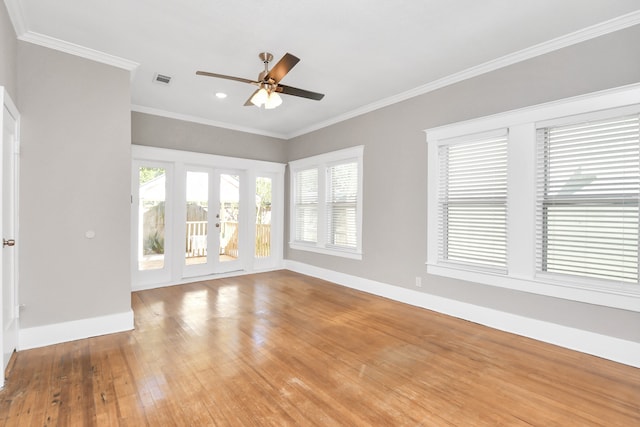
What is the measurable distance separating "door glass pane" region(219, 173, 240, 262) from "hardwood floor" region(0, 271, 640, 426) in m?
2.29

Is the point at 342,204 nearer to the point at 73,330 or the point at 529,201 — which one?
the point at 529,201

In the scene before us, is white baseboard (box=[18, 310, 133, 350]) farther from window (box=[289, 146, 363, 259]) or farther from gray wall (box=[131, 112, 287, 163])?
window (box=[289, 146, 363, 259])

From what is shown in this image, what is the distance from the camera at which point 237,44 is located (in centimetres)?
302

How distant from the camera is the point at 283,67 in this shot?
2717 mm

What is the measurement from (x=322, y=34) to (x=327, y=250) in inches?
140

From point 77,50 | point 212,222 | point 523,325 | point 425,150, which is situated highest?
point 77,50

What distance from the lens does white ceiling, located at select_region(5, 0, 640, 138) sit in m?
2.48

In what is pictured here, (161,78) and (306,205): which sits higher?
(161,78)

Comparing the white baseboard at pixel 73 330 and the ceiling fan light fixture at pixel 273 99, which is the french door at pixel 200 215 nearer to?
the white baseboard at pixel 73 330

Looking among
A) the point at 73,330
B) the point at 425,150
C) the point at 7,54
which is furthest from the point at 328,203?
the point at 7,54

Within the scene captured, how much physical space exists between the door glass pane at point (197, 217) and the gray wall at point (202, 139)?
0.52 metres

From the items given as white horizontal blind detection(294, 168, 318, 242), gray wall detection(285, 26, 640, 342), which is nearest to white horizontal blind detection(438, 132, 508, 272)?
gray wall detection(285, 26, 640, 342)

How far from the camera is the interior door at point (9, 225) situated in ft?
7.95

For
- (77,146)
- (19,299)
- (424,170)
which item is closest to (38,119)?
(77,146)
